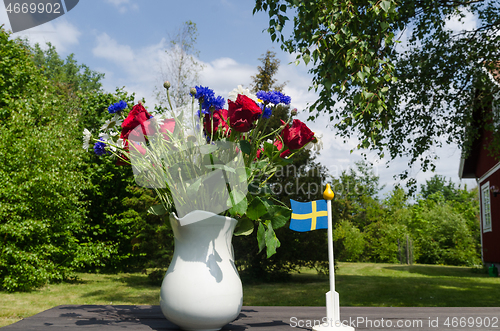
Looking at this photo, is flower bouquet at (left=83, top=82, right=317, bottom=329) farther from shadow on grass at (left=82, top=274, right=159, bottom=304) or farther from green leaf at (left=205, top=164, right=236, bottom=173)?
shadow on grass at (left=82, top=274, right=159, bottom=304)

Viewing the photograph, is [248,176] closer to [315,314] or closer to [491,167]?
[315,314]

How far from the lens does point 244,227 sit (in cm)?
123

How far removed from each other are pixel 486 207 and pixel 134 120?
42.6 feet

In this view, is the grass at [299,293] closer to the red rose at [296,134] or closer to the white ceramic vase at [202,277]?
the white ceramic vase at [202,277]

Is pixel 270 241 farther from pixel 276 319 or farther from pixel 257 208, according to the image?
pixel 276 319

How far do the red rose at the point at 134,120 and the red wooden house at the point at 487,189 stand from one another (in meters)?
10.1

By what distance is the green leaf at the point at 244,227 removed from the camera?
48.1 inches

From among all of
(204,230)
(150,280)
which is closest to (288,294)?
(150,280)

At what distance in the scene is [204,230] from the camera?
1166 mm

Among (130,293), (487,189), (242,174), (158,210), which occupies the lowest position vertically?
(130,293)

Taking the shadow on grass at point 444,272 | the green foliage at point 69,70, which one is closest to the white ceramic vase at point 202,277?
the shadow on grass at point 444,272

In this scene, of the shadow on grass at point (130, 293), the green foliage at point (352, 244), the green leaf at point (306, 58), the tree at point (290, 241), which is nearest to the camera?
the green leaf at point (306, 58)

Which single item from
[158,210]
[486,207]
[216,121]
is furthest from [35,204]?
[486,207]

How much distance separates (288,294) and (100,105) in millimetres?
7351
